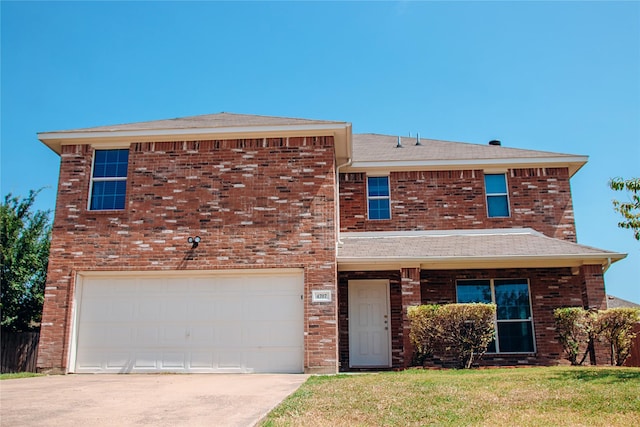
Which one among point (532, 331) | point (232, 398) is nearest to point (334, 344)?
point (232, 398)

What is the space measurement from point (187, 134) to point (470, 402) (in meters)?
9.23

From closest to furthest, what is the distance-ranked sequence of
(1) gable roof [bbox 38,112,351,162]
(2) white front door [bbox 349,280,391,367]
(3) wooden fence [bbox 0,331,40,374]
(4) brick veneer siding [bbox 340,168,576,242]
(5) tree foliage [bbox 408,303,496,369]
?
(5) tree foliage [bbox 408,303,496,369]
(1) gable roof [bbox 38,112,351,162]
(2) white front door [bbox 349,280,391,367]
(4) brick veneer siding [bbox 340,168,576,242]
(3) wooden fence [bbox 0,331,40,374]

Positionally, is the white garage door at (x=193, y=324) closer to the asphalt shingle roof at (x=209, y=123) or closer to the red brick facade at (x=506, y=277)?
the red brick facade at (x=506, y=277)

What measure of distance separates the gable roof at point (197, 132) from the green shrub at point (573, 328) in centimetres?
641

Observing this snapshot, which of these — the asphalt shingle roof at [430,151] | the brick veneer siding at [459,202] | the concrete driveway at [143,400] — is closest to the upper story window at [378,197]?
the brick veneer siding at [459,202]

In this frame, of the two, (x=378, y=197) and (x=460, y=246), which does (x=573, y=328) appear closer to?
(x=460, y=246)

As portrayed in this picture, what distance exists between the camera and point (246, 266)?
42.3ft

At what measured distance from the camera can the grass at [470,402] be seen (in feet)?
20.5

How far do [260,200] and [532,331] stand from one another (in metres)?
7.48

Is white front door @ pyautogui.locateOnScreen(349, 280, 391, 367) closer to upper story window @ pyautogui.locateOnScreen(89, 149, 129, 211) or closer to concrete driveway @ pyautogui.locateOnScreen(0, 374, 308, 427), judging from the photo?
concrete driveway @ pyautogui.locateOnScreen(0, 374, 308, 427)

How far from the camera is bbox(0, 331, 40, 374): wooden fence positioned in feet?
53.9

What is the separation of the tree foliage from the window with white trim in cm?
213

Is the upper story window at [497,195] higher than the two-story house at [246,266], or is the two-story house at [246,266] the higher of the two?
the upper story window at [497,195]

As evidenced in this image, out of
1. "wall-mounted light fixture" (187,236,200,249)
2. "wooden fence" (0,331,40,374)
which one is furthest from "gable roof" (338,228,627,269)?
"wooden fence" (0,331,40,374)
